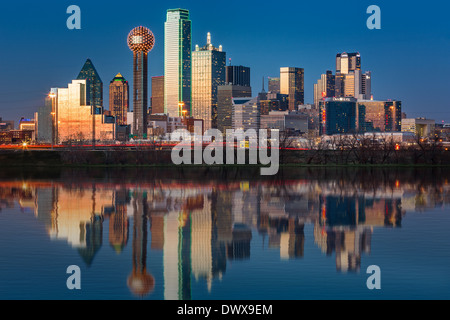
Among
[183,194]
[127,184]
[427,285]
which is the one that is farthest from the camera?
[127,184]

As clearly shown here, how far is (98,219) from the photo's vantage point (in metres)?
28.7

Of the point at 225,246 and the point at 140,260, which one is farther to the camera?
the point at 225,246

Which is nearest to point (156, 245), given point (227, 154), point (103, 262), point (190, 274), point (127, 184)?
point (103, 262)

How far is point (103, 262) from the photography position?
19359 mm

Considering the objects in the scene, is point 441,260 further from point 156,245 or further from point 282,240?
point 156,245

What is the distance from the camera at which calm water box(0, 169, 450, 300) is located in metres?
16.3

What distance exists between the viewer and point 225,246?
72.0ft

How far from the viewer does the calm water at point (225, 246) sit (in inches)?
641

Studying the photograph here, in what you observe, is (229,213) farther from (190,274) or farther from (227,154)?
(227,154)

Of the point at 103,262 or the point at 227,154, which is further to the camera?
the point at 227,154

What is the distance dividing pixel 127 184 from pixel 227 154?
4879 cm

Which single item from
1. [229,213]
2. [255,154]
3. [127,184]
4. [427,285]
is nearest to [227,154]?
[255,154]
